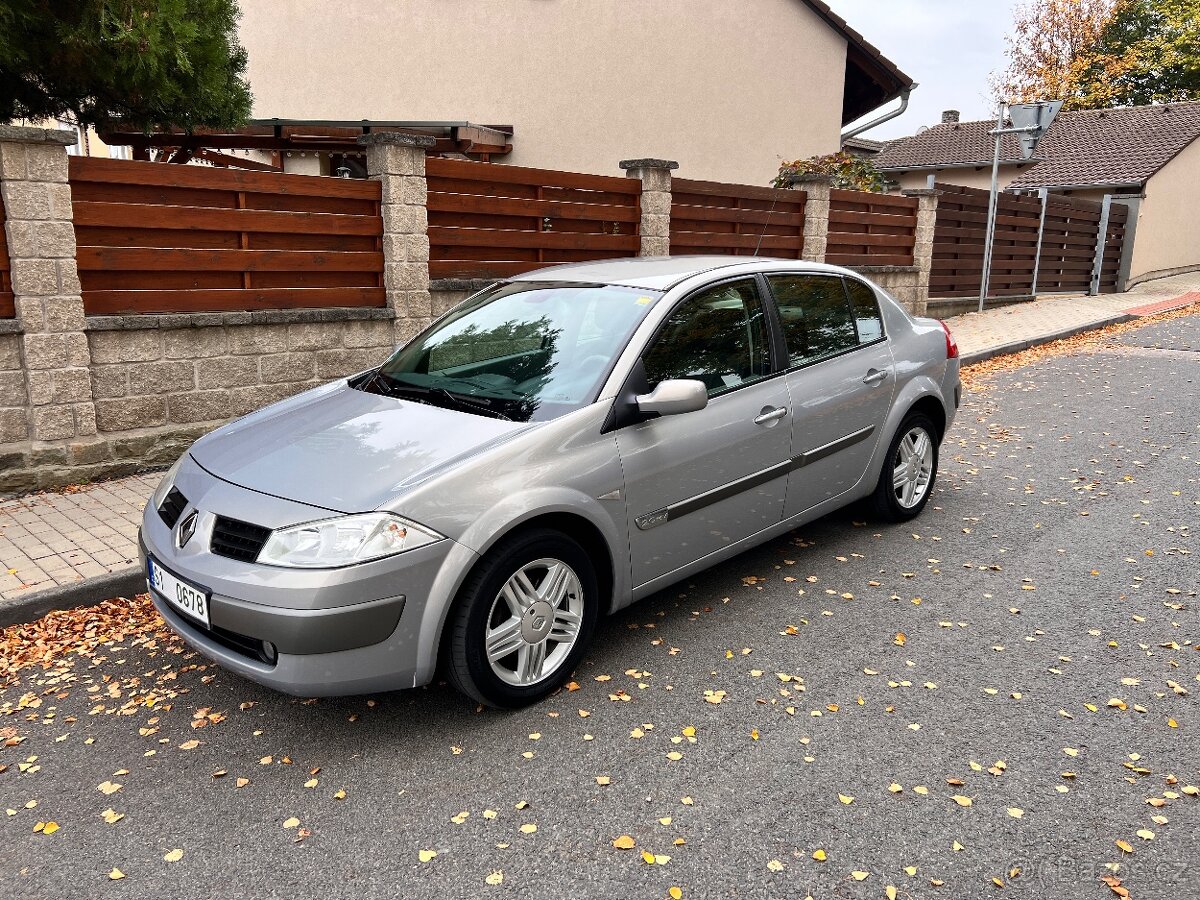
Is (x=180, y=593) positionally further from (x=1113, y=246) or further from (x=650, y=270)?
(x=1113, y=246)

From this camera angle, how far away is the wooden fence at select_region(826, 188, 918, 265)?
43.4ft

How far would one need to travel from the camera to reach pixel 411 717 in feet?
11.8

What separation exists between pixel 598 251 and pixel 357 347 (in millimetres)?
2998

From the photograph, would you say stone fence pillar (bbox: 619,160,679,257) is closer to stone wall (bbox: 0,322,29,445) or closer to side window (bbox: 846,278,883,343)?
side window (bbox: 846,278,883,343)

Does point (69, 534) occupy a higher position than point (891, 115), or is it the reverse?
point (891, 115)

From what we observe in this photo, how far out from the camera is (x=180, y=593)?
3438 millimetres

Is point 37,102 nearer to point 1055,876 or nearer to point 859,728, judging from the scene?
point 859,728

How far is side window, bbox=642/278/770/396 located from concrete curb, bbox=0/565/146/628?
2782 mm

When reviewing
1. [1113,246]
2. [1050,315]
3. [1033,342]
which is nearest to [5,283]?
[1033,342]

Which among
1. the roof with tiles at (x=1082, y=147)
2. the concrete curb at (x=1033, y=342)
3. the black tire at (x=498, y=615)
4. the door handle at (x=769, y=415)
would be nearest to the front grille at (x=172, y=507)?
the black tire at (x=498, y=615)

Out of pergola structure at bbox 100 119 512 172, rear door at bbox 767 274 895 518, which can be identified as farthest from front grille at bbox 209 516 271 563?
pergola structure at bbox 100 119 512 172

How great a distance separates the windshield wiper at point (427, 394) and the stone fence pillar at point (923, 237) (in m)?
12.5

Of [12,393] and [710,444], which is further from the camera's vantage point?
[12,393]

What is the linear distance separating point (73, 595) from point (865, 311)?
14.6ft
